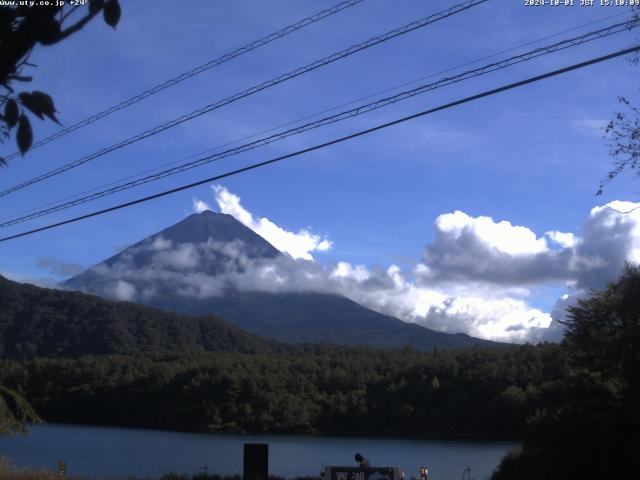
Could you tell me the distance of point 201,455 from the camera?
1662 inches

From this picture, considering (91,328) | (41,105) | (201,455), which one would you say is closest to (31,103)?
(41,105)

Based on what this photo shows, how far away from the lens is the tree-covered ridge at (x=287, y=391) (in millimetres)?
62625

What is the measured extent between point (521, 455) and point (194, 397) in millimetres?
54185

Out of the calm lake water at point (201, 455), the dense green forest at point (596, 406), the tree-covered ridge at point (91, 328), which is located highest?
the tree-covered ridge at point (91, 328)

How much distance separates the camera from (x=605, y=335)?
2034 centimetres

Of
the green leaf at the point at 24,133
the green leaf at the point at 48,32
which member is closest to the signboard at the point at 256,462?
the green leaf at the point at 24,133

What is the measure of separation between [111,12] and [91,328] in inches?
4590

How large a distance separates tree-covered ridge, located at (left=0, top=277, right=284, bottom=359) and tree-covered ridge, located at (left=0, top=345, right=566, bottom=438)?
3116 centimetres

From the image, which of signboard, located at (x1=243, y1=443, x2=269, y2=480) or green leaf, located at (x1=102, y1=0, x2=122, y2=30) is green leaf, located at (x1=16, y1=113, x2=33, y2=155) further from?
signboard, located at (x1=243, y1=443, x2=269, y2=480)

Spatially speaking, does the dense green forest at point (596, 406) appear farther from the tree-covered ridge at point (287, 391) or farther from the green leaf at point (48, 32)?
the tree-covered ridge at point (287, 391)

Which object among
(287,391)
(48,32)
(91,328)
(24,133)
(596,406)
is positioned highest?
(91,328)

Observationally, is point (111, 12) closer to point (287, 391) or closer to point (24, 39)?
point (24, 39)

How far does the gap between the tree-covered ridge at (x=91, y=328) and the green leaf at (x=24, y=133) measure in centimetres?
10643

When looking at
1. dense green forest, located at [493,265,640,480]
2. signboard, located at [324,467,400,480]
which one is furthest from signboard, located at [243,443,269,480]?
dense green forest, located at [493,265,640,480]
